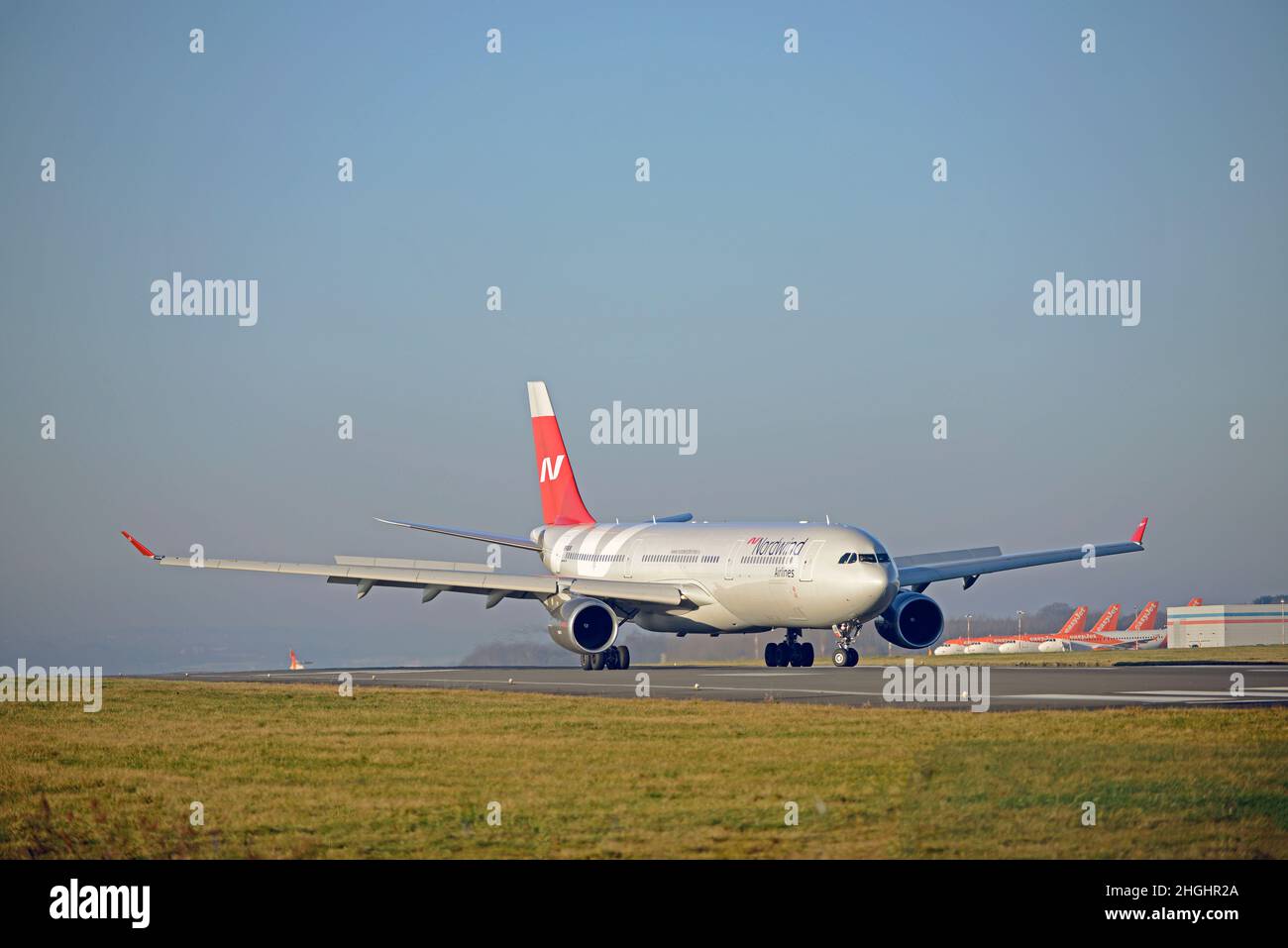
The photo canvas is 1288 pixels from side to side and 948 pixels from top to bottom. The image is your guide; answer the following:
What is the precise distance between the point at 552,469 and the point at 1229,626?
52135 millimetres

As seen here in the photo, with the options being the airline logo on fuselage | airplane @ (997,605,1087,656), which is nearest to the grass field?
the airline logo on fuselage

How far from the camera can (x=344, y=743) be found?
2361 centimetres

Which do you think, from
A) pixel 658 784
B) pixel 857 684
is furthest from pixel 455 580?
pixel 658 784

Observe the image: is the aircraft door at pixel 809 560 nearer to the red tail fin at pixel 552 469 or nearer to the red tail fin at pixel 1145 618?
the red tail fin at pixel 552 469

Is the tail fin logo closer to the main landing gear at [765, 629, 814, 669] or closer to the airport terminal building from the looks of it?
the main landing gear at [765, 629, 814, 669]

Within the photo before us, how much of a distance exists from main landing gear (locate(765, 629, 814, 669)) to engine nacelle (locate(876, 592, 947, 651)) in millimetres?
3401

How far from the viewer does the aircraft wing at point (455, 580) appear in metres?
47.9

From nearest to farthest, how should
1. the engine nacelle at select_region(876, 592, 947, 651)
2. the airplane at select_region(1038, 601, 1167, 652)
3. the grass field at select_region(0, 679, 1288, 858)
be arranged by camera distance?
1. the grass field at select_region(0, 679, 1288, 858)
2. the engine nacelle at select_region(876, 592, 947, 651)
3. the airplane at select_region(1038, 601, 1167, 652)

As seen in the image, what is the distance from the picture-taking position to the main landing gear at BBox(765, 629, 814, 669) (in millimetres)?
50594

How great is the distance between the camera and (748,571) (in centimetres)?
4753

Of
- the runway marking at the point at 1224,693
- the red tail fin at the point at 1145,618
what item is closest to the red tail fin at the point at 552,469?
the runway marking at the point at 1224,693
